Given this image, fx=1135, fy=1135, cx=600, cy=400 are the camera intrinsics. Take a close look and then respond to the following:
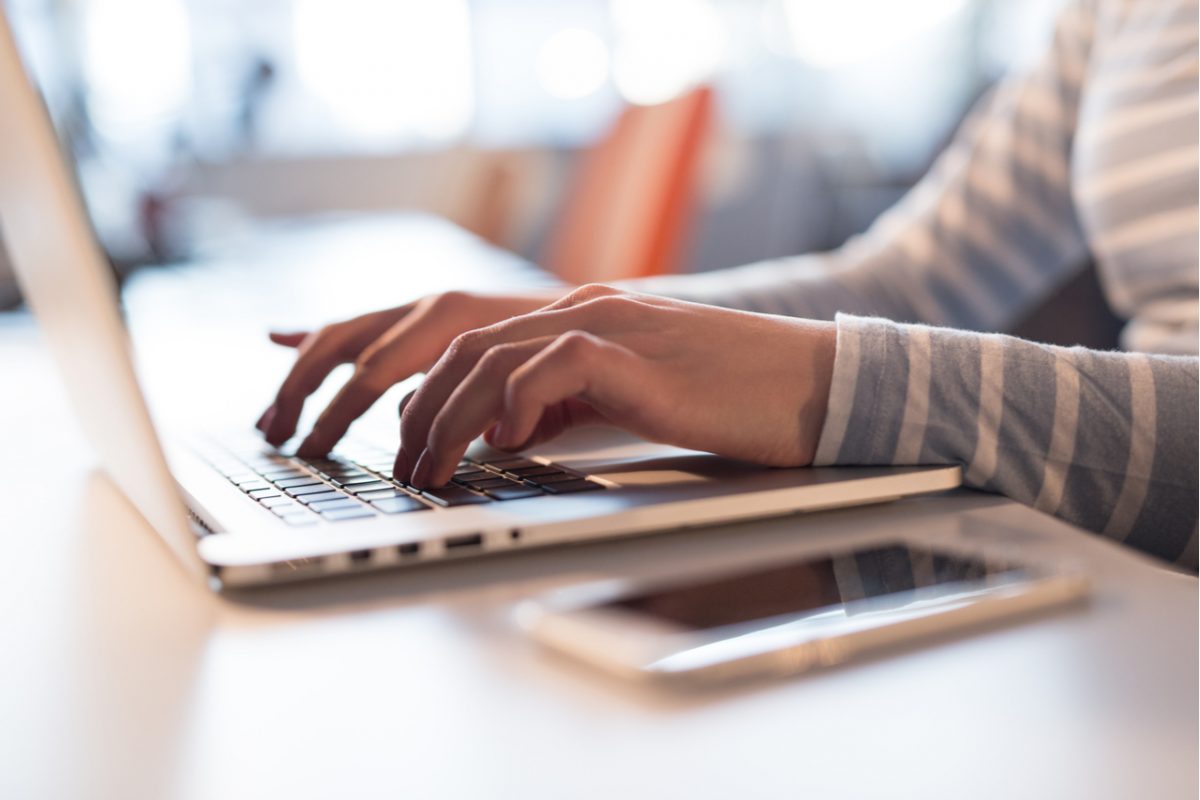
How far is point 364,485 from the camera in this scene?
1.78 feet

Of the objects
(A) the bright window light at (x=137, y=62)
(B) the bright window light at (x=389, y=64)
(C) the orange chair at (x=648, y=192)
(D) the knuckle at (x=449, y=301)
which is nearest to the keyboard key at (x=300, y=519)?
(D) the knuckle at (x=449, y=301)

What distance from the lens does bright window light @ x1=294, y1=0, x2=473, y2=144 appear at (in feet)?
15.3

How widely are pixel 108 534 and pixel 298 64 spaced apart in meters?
4.49

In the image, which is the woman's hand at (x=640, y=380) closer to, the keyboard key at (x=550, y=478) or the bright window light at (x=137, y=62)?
the keyboard key at (x=550, y=478)

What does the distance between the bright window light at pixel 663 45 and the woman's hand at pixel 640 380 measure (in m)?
4.73

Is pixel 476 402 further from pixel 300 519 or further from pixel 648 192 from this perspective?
pixel 648 192

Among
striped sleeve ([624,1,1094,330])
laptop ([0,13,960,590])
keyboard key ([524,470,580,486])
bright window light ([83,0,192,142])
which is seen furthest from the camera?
bright window light ([83,0,192,142])

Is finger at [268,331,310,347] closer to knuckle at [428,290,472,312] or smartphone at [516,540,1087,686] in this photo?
knuckle at [428,290,472,312]

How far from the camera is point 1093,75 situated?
3.38 ft

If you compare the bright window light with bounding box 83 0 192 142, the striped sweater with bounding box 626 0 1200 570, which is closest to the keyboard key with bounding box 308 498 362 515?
the striped sweater with bounding box 626 0 1200 570

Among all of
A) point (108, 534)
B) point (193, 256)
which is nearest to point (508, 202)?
point (193, 256)

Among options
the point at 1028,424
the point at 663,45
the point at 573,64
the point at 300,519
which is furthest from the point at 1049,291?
the point at 663,45

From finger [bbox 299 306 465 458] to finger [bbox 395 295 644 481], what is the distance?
0.32ft

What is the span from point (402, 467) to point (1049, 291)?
104 cm
